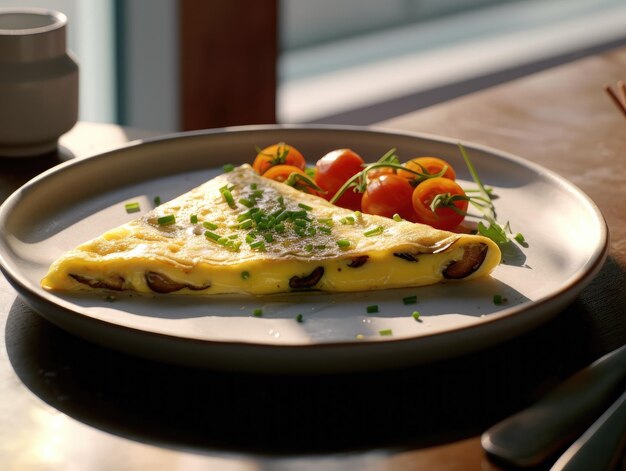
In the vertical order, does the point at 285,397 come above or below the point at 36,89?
below

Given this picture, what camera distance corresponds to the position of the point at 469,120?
246 cm

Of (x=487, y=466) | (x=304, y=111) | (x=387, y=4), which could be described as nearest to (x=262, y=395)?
(x=487, y=466)

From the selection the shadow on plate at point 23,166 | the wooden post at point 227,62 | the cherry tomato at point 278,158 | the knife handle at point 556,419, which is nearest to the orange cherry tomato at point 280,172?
the cherry tomato at point 278,158

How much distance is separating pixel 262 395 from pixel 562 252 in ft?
2.08

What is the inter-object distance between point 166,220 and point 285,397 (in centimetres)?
53

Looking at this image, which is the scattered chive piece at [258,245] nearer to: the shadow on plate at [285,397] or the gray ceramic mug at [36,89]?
the shadow on plate at [285,397]

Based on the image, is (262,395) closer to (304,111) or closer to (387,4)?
(304,111)

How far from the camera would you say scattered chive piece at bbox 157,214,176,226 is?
5.18 ft

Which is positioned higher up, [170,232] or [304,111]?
[170,232]

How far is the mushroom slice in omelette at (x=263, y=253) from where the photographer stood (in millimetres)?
1409

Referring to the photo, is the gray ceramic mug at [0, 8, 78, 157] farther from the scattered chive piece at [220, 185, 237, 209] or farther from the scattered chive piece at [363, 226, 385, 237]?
the scattered chive piece at [363, 226, 385, 237]

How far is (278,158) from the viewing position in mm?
1855

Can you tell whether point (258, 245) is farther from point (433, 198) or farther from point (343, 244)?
point (433, 198)

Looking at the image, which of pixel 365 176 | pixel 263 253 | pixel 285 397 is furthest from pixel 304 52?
pixel 285 397
